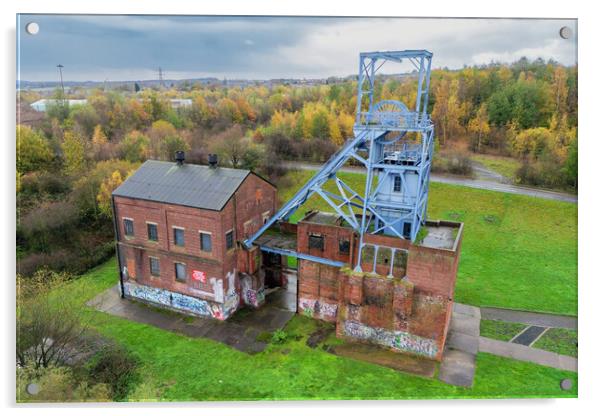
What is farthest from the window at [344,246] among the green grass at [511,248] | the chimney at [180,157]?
the chimney at [180,157]

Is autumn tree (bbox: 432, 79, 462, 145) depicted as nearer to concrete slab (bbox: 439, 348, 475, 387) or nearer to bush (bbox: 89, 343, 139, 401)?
concrete slab (bbox: 439, 348, 475, 387)

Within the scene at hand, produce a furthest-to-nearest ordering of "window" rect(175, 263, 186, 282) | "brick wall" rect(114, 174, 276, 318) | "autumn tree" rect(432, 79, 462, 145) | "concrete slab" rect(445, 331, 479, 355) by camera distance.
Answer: "autumn tree" rect(432, 79, 462, 145) → "window" rect(175, 263, 186, 282) → "brick wall" rect(114, 174, 276, 318) → "concrete slab" rect(445, 331, 479, 355)

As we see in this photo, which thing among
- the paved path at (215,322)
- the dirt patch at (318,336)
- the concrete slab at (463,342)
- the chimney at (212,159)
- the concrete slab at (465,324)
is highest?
the chimney at (212,159)

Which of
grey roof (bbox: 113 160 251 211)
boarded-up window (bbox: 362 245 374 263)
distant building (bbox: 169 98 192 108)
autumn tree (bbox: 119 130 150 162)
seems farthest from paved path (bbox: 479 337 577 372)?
autumn tree (bbox: 119 130 150 162)

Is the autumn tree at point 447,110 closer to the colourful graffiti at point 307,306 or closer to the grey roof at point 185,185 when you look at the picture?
the grey roof at point 185,185

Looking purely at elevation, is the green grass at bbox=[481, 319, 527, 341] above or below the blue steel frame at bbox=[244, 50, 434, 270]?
below

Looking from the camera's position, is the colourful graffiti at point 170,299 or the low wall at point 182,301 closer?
the low wall at point 182,301

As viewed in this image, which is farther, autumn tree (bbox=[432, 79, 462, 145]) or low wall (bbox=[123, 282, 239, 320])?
autumn tree (bbox=[432, 79, 462, 145])

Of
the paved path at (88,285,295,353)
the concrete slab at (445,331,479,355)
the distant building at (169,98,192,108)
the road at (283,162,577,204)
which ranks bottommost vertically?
the concrete slab at (445,331,479,355)

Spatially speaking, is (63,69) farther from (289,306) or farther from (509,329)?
(509,329)
